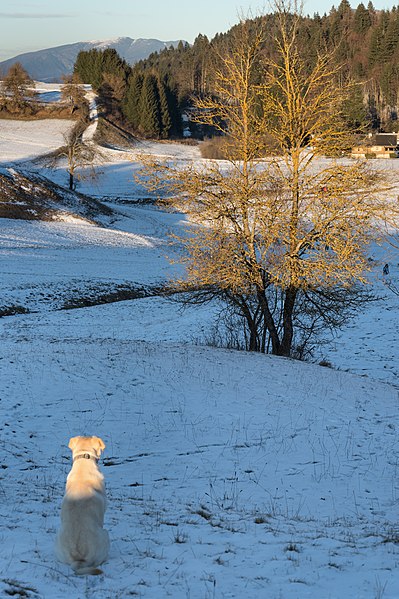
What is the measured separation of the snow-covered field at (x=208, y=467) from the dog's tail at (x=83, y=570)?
0.11 meters

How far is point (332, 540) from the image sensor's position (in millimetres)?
7672

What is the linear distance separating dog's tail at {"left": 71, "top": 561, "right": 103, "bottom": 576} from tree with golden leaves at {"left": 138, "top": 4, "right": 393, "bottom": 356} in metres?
13.4

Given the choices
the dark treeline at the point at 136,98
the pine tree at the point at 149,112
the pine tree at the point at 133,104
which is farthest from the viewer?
the pine tree at the point at 133,104

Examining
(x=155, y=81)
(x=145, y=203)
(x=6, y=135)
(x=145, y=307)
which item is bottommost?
(x=145, y=307)

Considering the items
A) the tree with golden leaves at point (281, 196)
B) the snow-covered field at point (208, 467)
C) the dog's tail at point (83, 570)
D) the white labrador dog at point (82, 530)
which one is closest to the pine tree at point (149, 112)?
the snow-covered field at point (208, 467)

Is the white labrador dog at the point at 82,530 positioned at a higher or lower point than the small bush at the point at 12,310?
higher

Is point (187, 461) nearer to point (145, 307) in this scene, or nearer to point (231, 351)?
point (231, 351)

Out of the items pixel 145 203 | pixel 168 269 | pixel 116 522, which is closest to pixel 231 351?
pixel 116 522

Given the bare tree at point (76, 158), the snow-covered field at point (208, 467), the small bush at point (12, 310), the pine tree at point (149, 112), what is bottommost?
the small bush at point (12, 310)

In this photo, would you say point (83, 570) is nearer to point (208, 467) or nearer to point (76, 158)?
point (208, 467)

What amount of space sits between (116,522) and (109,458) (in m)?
3.59

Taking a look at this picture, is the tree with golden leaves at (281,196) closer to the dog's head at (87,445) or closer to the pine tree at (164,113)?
the dog's head at (87,445)

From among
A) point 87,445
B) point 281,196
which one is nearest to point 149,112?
point 281,196

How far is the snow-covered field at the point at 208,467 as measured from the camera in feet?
21.0
